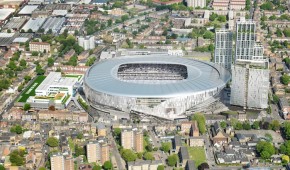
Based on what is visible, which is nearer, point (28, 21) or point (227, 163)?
point (227, 163)

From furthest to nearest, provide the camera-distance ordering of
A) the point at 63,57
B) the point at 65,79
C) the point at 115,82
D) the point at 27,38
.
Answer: the point at 27,38
the point at 63,57
the point at 65,79
the point at 115,82

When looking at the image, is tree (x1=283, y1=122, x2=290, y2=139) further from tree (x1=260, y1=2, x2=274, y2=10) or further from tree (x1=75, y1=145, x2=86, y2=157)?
tree (x1=260, y1=2, x2=274, y2=10)

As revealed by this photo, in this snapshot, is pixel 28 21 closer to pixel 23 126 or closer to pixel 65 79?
pixel 65 79

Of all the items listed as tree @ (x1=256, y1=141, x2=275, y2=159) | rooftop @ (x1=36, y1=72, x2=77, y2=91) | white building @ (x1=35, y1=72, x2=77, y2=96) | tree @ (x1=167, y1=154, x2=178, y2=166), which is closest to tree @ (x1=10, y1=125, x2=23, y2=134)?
white building @ (x1=35, y1=72, x2=77, y2=96)

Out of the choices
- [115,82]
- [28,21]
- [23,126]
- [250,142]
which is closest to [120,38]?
[28,21]

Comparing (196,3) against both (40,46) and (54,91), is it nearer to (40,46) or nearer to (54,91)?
(40,46)

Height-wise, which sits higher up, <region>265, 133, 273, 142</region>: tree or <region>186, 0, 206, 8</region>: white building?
<region>186, 0, 206, 8</region>: white building
